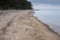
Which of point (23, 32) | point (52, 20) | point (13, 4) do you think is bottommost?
point (13, 4)

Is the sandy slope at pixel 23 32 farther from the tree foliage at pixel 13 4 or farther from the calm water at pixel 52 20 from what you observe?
the tree foliage at pixel 13 4

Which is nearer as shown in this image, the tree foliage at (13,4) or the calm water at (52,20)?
the calm water at (52,20)

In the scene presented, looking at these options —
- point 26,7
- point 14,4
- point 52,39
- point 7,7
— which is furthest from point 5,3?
point 52,39

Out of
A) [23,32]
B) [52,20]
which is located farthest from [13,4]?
[23,32]

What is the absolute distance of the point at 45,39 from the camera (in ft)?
45.0

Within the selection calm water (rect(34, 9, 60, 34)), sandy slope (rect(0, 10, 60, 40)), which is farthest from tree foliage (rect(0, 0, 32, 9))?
sandy slope (rect(0, 10, 60, 40))

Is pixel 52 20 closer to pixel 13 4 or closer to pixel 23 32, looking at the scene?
pixel 23 32

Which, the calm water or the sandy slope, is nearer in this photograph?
the sandy slope

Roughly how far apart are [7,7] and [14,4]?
16.4 feet

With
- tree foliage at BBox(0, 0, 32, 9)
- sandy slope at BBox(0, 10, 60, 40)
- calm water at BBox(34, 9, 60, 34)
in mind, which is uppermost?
sandy slope at BBox(0, 10, 60, 40)

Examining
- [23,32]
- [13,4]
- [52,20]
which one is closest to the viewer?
[23,32]

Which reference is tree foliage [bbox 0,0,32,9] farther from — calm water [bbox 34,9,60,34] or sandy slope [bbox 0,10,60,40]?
sandy slope [bbox 0,10,60,40]

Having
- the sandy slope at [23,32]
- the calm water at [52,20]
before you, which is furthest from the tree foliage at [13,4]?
the sandy slope at [23,32]

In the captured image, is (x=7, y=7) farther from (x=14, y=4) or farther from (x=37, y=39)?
(x=37, y=39)
